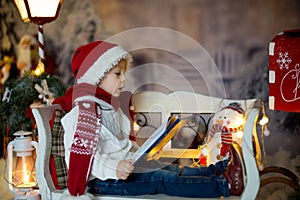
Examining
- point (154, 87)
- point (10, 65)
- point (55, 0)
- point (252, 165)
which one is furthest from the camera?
point (10, 65)

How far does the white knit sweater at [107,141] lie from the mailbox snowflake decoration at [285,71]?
622 millimetres

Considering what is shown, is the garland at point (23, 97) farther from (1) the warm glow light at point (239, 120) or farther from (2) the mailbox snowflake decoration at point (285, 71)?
(2) the mailbox snowflake decoration at point (285, 71)

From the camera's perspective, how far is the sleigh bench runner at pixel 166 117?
132cm

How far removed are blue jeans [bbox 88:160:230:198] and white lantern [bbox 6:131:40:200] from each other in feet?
1.14

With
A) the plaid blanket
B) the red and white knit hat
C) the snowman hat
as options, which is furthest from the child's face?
the snowman hat

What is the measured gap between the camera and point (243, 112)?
156cm

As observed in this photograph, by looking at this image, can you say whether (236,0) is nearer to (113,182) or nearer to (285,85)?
(285,85)

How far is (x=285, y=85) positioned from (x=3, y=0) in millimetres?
2339

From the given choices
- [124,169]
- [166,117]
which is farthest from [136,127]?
[124,169]

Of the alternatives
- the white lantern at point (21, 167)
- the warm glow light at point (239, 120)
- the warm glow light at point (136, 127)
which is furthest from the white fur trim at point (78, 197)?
the warm glow light at point (239, 120)

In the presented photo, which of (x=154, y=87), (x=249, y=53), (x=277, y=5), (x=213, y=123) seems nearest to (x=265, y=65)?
(x=249, y=53)

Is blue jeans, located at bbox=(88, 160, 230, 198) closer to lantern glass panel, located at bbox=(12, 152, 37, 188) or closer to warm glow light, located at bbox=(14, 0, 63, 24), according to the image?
lantern glass panel, located at bbox=(12, 152, 37, 188)

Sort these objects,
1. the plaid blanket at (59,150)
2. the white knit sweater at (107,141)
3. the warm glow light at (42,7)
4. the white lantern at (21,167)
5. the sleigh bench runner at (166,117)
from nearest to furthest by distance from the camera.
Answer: the sleigh bench runner at (166,117)
the white knit sweater at (107,141)
the plaid blanket at (59,150)
the white lantern at (21,167)
the warm glow light at (42,7)

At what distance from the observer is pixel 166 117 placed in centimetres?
174
